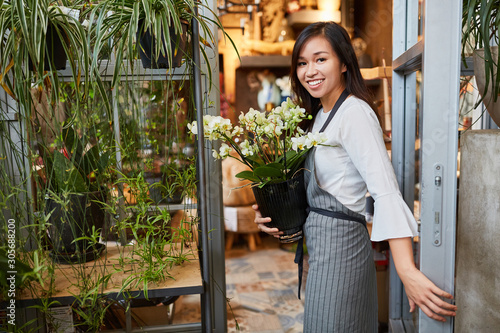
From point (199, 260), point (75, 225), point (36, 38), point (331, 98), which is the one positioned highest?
point (36, 38)

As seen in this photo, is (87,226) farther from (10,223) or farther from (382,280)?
(382,280)

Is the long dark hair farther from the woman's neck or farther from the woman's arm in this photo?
the woman's arm

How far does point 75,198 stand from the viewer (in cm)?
130

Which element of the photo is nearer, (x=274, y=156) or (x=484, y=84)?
(x=484, y=84)

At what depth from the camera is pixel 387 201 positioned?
1114mm

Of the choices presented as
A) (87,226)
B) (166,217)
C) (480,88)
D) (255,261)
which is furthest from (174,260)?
(255,261)

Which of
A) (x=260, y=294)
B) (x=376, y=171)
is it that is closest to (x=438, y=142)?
(x=376, y=171)

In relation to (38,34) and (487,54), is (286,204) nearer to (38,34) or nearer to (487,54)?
(487,54)

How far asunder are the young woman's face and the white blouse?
9 centimetres

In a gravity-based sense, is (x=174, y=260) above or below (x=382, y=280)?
above

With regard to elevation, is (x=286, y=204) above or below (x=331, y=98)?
below

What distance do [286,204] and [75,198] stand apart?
65 centimetres

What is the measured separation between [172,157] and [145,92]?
30 centimetres

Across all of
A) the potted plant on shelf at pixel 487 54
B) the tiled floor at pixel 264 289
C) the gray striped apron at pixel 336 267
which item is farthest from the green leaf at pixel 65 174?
the tiled floor at pixel 264 289
